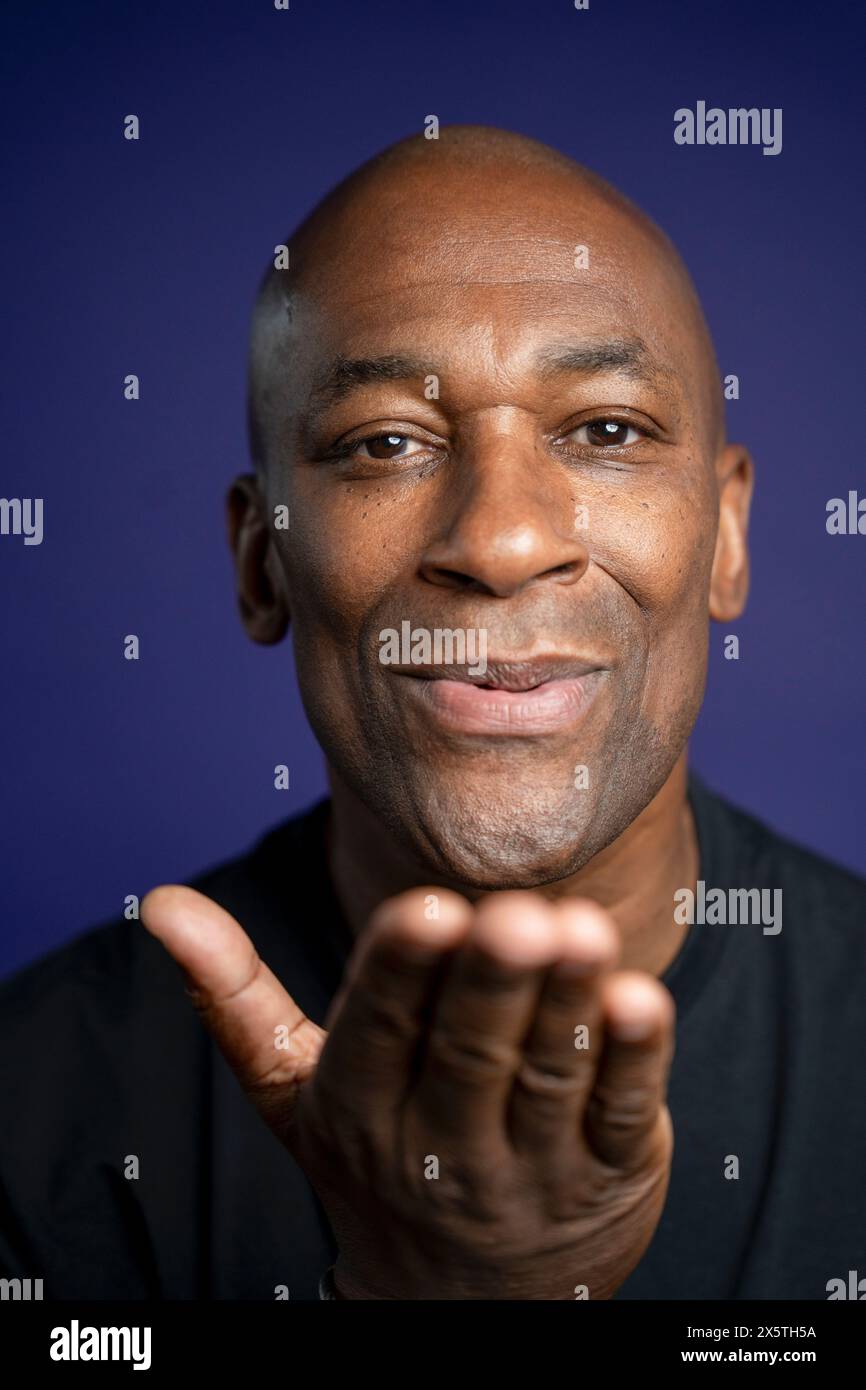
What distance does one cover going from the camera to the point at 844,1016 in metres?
1.81

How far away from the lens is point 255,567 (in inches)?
75.1

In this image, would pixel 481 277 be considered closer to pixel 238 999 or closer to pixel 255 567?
pixel 255 567

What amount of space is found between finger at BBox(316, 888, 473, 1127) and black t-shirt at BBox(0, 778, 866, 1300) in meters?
A: 0.72

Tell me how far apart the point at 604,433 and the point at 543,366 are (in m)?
0.12

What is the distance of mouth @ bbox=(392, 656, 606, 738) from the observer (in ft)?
4.78

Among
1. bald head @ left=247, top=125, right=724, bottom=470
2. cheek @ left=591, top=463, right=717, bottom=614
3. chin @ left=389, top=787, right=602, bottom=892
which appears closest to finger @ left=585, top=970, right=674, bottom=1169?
chin @ left=389, top=787, right=602, bottom=892

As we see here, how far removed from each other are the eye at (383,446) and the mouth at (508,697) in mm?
269

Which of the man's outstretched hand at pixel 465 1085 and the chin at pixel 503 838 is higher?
the chin at pixel 503 838

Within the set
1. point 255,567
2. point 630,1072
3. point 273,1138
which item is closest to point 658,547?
point 255,567

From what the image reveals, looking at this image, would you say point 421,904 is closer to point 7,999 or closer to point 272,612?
point 272,612

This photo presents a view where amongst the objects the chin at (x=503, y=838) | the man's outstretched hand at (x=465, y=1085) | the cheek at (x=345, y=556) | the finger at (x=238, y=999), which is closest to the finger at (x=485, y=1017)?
the man's outstretched hand at (x=465, y=1085)

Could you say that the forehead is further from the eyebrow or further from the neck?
the neck

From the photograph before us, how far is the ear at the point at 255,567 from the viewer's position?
6.09 feet

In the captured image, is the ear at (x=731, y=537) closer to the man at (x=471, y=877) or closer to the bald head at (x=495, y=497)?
the man at (x=471, y=877)
